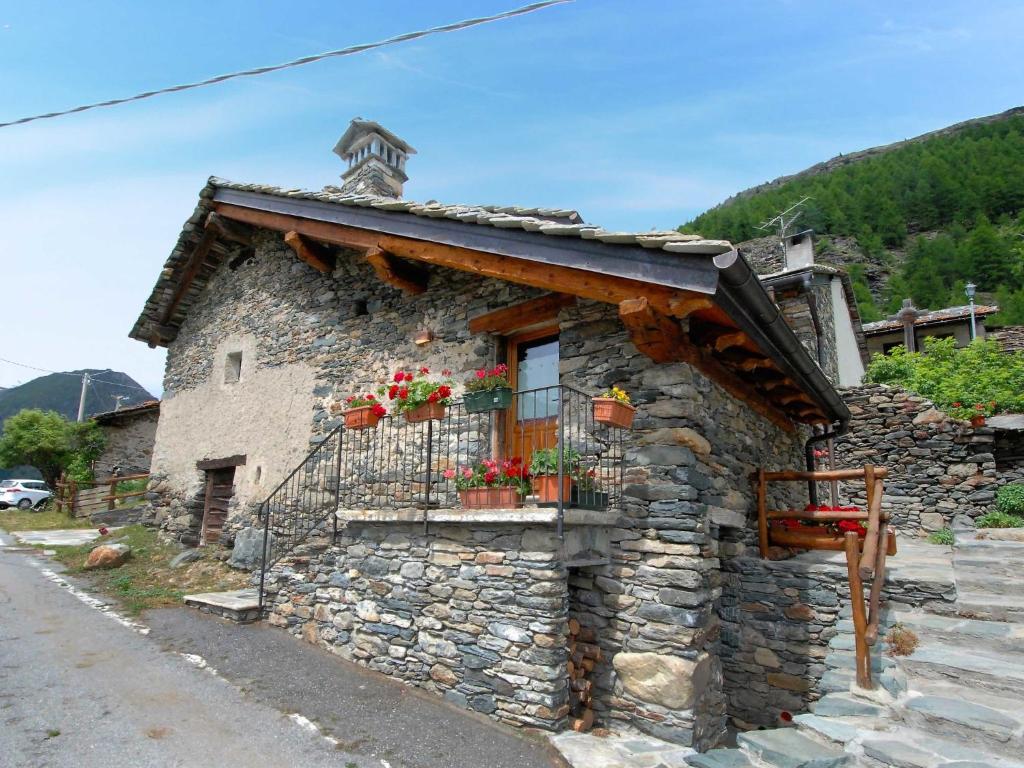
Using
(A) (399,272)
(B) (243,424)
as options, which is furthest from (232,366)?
(A) (399,272)

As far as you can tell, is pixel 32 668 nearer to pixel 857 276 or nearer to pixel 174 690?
pixel 174 690

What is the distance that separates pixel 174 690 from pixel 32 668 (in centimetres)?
144

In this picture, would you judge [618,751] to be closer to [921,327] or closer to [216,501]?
[216,501]

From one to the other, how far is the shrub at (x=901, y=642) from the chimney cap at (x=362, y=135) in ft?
34.0

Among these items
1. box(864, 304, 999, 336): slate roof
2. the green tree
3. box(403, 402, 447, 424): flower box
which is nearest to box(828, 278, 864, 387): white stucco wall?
box(864, 304, 999, 336): slate roof

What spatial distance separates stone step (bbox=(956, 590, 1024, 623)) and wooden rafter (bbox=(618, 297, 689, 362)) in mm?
3442

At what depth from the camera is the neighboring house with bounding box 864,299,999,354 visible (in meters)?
24.2

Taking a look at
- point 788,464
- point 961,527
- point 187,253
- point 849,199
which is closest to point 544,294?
point 788,464

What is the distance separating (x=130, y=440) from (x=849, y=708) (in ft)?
70.2

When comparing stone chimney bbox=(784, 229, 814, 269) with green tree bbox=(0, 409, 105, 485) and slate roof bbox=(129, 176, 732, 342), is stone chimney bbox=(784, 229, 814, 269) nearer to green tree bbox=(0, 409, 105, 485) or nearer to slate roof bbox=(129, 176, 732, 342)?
slate roof bbox=(129, 176, 732, 342)

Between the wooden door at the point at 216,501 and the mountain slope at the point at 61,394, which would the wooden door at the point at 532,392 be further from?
the mountain slope at the point at 61,394

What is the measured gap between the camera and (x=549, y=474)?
521 centimetres

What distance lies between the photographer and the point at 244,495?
968cm

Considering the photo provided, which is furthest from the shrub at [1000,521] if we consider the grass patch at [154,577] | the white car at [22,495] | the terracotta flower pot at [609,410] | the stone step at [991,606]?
the white car at [22,495]
